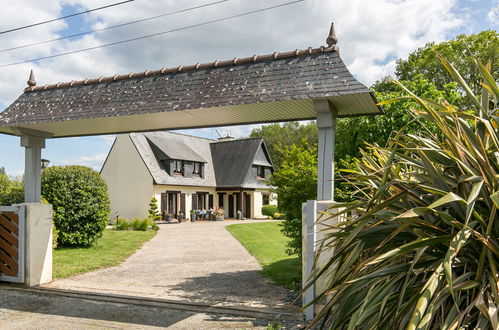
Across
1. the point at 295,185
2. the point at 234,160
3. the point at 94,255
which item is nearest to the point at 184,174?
the point at 234,160

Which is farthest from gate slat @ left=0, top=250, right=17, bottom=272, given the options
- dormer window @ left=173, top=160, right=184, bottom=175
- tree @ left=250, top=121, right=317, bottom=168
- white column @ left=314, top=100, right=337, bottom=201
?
tree @ left=250, top=121, right=317, bottom=168

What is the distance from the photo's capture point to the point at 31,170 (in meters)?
8.79

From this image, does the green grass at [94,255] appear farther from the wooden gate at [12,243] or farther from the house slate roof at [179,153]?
the house slate roof at [179,153]

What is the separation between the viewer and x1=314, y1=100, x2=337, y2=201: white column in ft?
21.0

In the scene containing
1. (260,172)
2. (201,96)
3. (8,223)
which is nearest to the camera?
(201,96)

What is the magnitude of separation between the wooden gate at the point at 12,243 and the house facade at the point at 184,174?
18076mm

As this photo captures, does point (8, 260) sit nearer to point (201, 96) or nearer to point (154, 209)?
point (201, 96)

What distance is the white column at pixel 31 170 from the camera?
344 inches

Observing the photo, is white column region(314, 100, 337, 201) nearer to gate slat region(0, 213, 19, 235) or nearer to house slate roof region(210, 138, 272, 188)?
gate slat region(0, 213, 19, 235)

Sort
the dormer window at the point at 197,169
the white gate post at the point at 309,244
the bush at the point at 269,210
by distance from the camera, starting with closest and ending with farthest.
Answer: the white gate post at the point at 309,244, the dormer window at the point at 197,169, the bush at the point at 269,210

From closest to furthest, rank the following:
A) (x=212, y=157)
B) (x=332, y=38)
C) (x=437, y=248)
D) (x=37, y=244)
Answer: (x=437, y=248), (x=332, y=38), (x=37, y=244), (x=212, y=157)

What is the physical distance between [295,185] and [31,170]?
556 centimetres

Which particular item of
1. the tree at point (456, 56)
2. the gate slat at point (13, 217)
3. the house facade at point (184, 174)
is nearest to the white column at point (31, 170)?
the gate slat at point (13, 217)

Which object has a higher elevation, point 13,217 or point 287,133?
point 287,133
